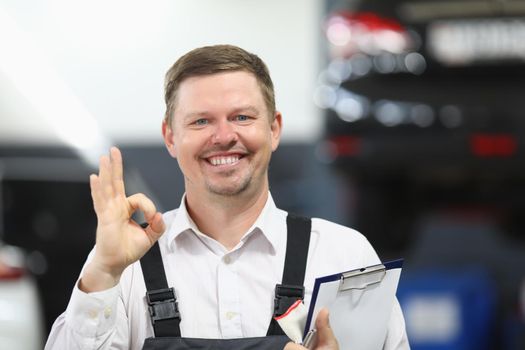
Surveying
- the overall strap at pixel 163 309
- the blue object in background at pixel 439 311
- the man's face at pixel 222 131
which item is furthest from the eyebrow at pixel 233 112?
the blue object in background at pixel 439 311

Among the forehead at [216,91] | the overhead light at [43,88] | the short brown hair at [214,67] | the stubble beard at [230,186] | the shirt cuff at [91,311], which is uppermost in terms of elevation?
the overhead light at [43,88]

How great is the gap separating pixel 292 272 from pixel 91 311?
264 mm

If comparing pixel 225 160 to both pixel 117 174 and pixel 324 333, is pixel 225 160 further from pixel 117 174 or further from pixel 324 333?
pixel 324 333

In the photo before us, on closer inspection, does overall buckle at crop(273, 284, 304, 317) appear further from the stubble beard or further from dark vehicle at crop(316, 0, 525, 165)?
dark vehicle at crop(316, 0, 525, 165)

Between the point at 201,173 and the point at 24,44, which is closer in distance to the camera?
the point at 201,173

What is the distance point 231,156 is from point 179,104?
10 cm

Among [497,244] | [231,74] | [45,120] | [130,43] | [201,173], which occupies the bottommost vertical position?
[497,244]

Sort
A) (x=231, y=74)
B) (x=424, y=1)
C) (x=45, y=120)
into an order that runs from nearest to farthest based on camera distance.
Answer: (x=231, y=74)
(x=424, y=1)
(x=45, y=120)

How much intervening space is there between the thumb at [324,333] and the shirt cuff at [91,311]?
0.25 metres

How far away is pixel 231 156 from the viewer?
1.29 meters

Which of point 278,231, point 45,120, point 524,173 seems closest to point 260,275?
point 278,231

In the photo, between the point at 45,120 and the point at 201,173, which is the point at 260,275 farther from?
the point at 45,120

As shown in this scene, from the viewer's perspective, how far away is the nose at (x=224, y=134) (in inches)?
50.1

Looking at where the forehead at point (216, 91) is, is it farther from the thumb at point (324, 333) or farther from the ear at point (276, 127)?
the thumb at point (324, 333)
